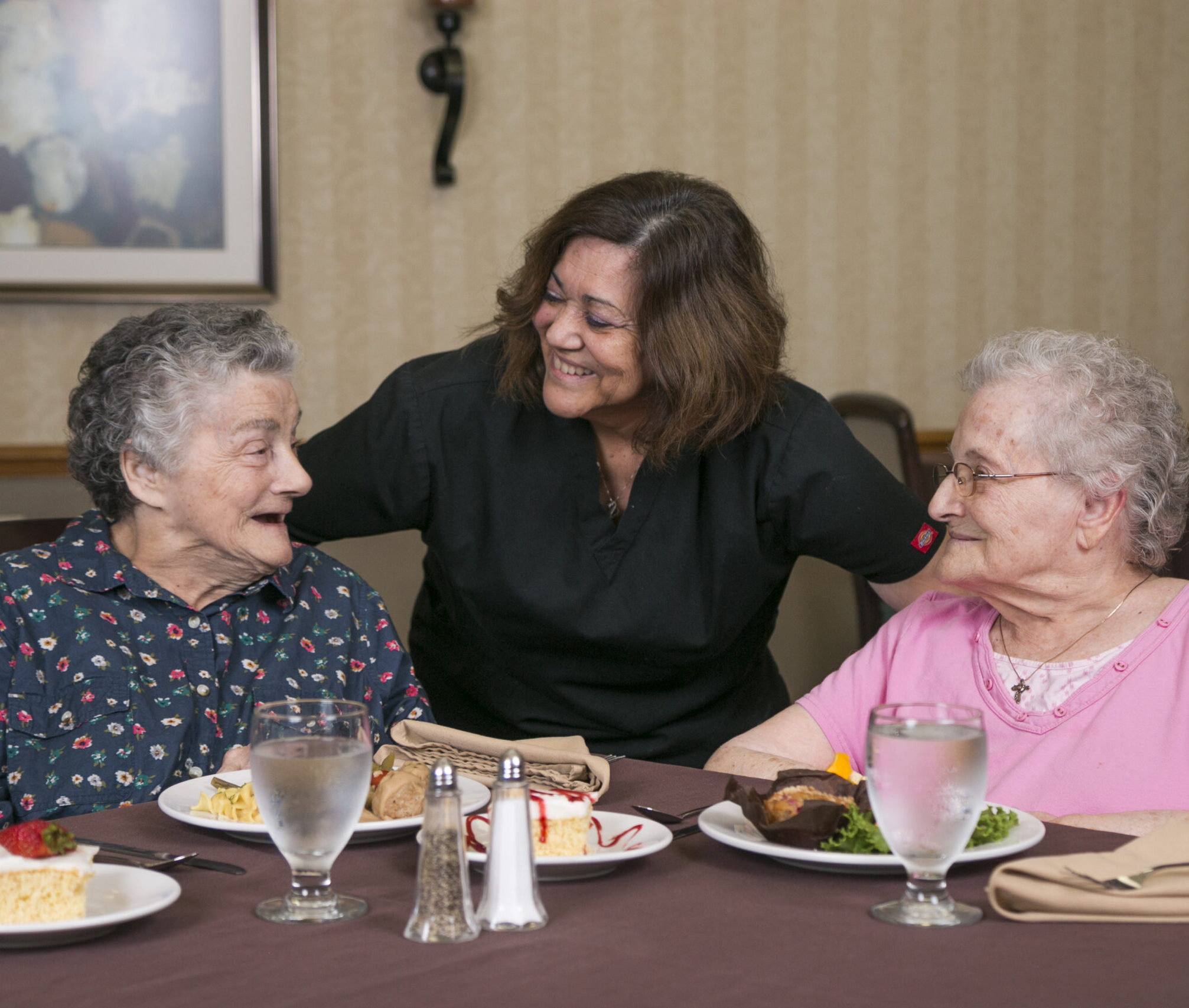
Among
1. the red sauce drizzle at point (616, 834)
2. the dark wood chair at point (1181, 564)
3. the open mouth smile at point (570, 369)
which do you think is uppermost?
the open mouth smile at point (570, 369)

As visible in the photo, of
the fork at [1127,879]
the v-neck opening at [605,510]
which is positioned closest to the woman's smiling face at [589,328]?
the v-neck opening at [605,510]

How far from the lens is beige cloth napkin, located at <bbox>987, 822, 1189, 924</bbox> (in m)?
0.94

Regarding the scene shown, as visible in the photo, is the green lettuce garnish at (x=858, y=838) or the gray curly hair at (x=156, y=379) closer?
the green lettuce garnish at (x=858, y=838)

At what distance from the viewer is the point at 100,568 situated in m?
1.69

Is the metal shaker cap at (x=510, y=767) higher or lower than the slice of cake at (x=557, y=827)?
higher

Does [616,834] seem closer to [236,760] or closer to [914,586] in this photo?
[236,760]

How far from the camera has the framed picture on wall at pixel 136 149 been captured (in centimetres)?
296

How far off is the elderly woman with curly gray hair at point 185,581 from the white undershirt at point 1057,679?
2.50 ft

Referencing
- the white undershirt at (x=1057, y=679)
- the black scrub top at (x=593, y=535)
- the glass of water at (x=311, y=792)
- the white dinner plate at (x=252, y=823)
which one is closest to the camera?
the glass of water at (x=311, y=792)

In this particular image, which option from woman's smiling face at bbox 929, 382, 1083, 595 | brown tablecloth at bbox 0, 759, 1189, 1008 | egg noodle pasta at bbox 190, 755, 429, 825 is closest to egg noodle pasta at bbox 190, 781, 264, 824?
egg noodle pasta at bbox 190, 755, 429, 825

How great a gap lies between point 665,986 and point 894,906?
0.22 meters

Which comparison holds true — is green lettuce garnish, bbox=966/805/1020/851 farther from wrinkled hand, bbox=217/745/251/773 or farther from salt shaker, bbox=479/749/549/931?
wrinkled hand, bbox=217/745/251/773

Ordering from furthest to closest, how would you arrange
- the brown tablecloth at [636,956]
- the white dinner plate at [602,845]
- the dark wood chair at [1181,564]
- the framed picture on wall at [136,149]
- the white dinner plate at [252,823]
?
1. the framed picture on wall at [136,149]
2. the dark wood chair at [1181,564]
3. the white dinner plate at [252,823]
4. the white dinner plate at [602,845]
5. the brown tablecloth at [636,956]

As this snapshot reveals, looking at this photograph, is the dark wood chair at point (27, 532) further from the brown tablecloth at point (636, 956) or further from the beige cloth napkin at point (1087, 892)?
the beige cloth napkin at point (1087, 892)
